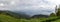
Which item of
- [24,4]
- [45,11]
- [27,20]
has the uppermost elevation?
[24,4]

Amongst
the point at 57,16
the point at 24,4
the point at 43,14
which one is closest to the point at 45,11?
the point at 43,14

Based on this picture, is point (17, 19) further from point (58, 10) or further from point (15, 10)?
point (58, 10)

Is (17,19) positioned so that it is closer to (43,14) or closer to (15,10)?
(15,10)

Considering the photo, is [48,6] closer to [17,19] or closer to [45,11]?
[45,11]

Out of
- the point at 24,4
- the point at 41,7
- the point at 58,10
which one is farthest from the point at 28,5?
the point at 58,10

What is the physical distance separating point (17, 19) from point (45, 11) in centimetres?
47

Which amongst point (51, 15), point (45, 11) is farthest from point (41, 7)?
point (51, 15)

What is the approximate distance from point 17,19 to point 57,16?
26.0 inches

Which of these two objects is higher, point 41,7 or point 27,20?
point 41,7

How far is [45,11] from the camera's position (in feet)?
6.14

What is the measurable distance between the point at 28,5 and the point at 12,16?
0.31m

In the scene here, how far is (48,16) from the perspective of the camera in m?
1.89

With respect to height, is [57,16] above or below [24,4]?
below

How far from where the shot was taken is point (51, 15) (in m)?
1.88
